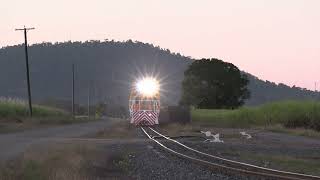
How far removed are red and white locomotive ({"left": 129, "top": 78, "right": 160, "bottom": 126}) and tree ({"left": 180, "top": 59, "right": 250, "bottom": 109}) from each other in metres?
50.5

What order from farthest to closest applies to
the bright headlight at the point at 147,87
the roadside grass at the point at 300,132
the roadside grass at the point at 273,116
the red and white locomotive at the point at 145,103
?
the roadside grass at the point at 273,116 < the bright headlight at the point at 147,87 < the red and white locomotive at the point at 145,103 < the roadside grass at the point at 300,132

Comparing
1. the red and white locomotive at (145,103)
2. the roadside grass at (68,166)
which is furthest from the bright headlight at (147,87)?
the roadside grass at (68,166)

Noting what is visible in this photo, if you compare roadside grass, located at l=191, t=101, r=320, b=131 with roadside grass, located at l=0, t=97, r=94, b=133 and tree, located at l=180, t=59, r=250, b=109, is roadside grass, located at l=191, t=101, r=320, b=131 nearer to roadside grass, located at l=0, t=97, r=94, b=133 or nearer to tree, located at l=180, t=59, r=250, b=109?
roadside grass, located at l=0, t=97, r=94, b=133

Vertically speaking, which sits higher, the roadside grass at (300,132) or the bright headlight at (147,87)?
the bright headlight at (147,87)

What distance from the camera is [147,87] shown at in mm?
56438

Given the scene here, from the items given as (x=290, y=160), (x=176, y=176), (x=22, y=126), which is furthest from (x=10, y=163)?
(x=22, y=126)

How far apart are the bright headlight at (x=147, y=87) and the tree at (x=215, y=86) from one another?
1981 inches

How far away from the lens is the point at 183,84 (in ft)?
366

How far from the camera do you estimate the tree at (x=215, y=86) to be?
10712 centimetres

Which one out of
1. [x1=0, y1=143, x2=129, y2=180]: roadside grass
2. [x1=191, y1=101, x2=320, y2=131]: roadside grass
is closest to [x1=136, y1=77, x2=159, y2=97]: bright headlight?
[x1=191, y1=101, x2=320, y2=131]: roadside grass

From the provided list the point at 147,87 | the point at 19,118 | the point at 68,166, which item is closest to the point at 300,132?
the point at 147,87

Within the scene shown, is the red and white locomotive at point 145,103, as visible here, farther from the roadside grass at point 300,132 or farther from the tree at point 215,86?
the tree at point 215,86

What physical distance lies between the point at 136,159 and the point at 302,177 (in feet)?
31.9

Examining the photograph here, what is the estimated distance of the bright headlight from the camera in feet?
183
